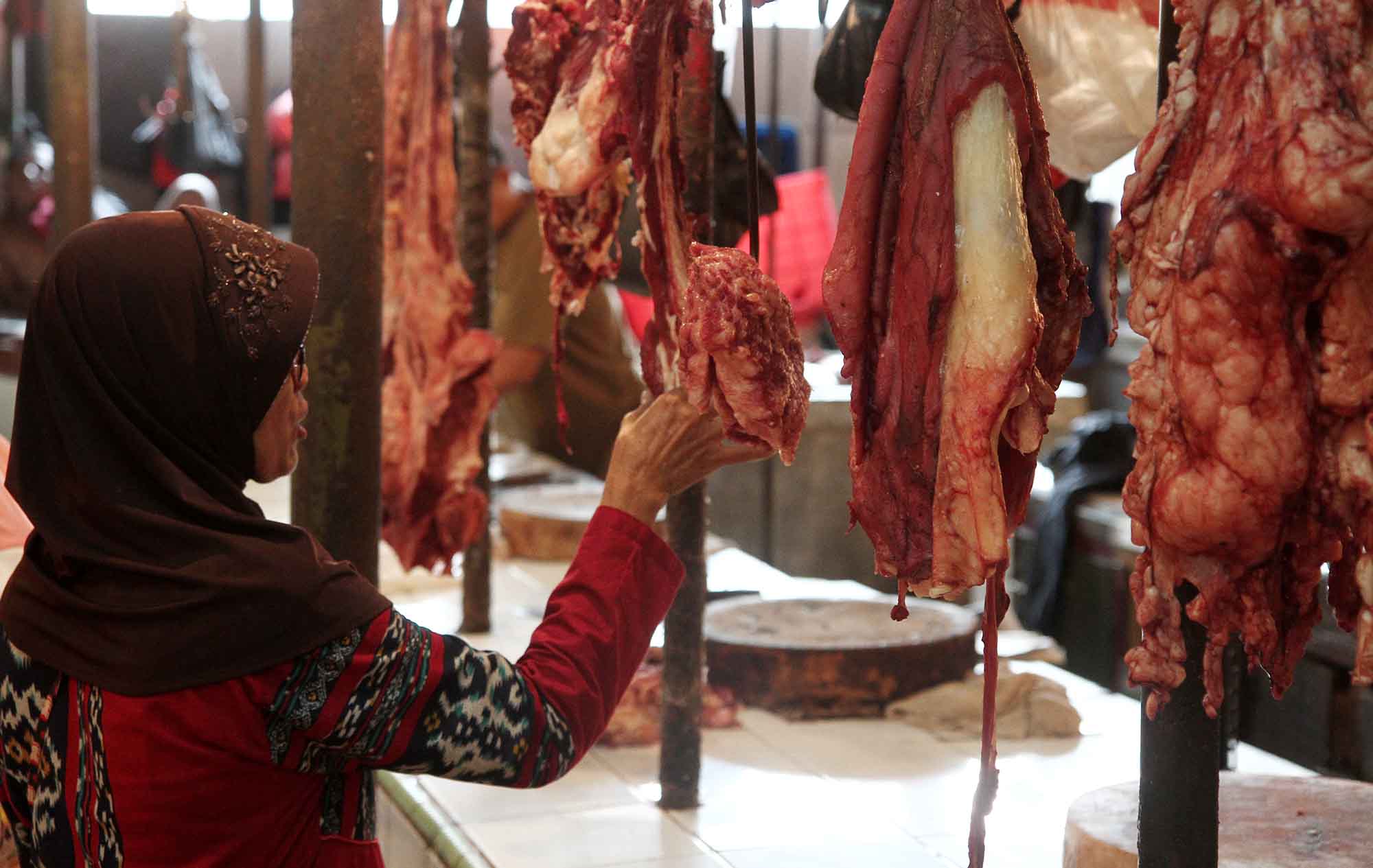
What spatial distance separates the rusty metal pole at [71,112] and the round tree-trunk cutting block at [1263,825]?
15.0 feet

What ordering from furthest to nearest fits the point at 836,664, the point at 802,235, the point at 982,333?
the point at 802,235 < the point at 836,664 < the point at 982,333

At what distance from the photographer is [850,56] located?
2.53m

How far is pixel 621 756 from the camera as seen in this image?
3.12 metres

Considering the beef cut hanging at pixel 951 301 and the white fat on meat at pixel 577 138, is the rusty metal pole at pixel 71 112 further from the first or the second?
the beef cut hanging at pixel 951 301

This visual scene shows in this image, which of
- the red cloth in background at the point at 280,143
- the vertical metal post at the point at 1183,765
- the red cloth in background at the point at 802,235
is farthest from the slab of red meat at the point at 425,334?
the red cloth in background at the point at 280,143

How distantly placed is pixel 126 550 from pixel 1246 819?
1.47 meters

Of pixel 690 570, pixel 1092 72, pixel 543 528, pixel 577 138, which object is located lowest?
pixel 543 528

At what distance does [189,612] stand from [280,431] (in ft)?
0.84

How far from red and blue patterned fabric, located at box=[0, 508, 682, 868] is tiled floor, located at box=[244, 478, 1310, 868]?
31.9 inches

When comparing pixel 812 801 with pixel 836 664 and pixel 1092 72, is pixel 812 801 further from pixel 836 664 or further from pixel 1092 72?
pixel 1092 72

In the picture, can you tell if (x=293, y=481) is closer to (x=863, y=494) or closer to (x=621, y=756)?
(x=621, y=756)

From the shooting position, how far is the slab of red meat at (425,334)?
339 cm

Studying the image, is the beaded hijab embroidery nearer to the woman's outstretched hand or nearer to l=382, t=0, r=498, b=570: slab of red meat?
the woman's outstretched hand

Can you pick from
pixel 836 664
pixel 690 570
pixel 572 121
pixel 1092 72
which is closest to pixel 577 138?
pixel 572 121
